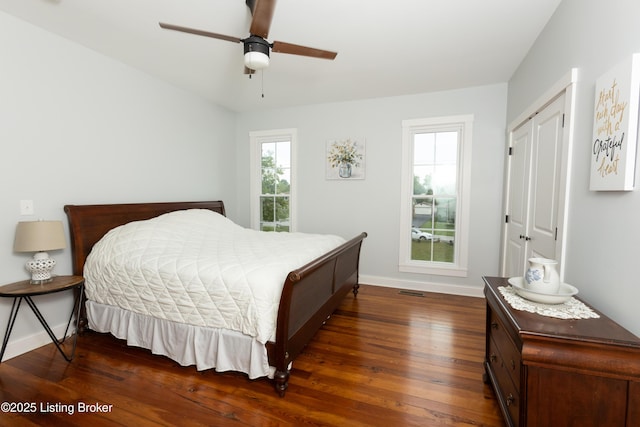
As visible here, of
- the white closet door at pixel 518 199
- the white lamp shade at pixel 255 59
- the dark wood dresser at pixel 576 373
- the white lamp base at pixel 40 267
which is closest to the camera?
the dark wood dresser at pixel 576 373

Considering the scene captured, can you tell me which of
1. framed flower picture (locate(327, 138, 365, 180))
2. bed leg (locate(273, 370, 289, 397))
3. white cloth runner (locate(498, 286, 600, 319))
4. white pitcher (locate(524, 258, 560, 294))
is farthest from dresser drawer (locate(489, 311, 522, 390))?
framed flower picture (locate(327, 138, 365, 180))

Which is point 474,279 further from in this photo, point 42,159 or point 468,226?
point 42,159

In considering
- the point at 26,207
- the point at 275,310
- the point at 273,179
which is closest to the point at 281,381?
the point at 275,310

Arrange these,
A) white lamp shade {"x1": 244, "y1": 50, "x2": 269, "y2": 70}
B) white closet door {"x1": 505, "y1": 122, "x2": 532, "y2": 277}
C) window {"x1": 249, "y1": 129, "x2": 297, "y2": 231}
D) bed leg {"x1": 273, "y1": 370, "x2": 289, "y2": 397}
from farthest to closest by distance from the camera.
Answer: window {"x1": 249, "y1": 129, "x2": 297, "y2": 231}
white closet door {"x1": 505, "y1": 122, "x2": 532, "y2": 277}
white lamp shade {"x1": 244, "y1": 50, "x2": 269, "y2": 70}
bed leg {"x1": 273, "y1": 370, "x2": 289, "y2": 397}

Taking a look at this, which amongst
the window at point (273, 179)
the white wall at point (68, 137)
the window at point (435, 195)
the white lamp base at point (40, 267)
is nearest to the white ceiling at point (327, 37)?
the white wall at point (68, 137)

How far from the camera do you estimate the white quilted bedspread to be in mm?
1867

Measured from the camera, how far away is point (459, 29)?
2328mm

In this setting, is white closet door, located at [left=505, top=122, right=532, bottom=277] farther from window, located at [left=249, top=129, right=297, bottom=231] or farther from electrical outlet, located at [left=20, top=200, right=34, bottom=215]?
electrical outlet, located at [left=20, top=200, right=34, bottom=215]

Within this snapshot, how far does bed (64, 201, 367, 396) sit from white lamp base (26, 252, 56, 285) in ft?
0.83

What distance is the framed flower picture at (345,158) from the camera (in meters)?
4.07

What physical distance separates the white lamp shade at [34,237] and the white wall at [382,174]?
2.78 metres

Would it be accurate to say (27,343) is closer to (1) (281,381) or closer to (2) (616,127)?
(1) (281,381)

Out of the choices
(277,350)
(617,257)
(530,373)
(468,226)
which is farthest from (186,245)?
(468,226)

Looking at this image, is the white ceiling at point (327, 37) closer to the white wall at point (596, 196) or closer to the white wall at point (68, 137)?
the white wall at point (68, 137)
